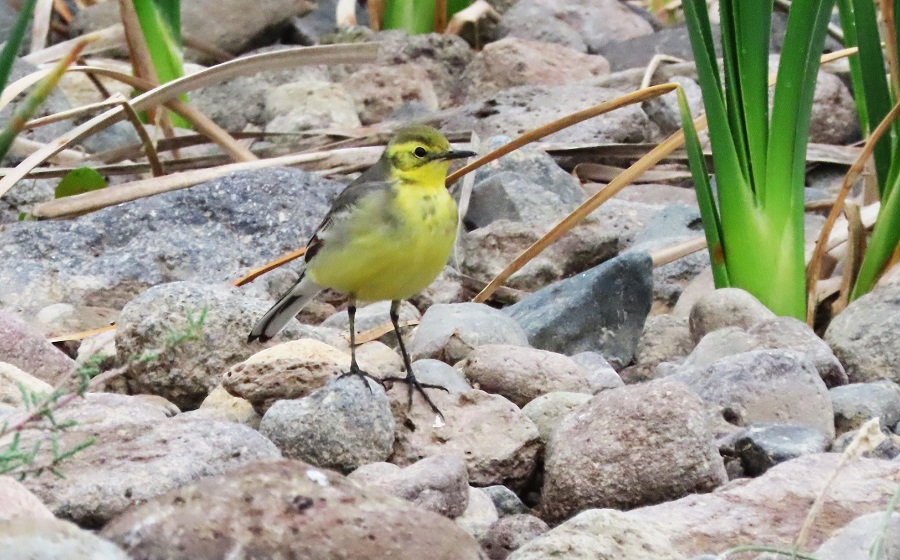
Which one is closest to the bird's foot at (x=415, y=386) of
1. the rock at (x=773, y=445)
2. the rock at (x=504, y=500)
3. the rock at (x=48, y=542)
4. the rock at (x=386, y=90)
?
the rock at (x=504, y=500)

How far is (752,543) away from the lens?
10.3 ft

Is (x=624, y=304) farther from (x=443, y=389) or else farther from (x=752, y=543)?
(x=752, y=543)

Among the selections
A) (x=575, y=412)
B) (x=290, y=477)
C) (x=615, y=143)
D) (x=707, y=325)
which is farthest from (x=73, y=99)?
(x=290, y=477)

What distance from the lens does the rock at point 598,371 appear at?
4.93m

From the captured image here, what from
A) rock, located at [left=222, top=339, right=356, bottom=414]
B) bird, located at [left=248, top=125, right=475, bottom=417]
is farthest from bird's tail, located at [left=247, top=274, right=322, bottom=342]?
rock, located at [left=222, top=339, right=356, bottom=414]

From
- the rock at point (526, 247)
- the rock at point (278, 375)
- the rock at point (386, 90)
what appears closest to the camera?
the rock at point (278, 375)

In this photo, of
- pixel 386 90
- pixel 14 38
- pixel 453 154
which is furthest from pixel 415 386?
pixel 386 90

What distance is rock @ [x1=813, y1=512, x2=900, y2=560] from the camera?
288 cm

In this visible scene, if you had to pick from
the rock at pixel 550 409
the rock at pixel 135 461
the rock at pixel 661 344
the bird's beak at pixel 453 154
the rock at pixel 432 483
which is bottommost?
the rock at pixel 661 344

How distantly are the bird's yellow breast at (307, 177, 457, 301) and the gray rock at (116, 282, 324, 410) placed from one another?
0.35 metres

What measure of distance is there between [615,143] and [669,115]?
70cm

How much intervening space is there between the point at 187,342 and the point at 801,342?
2183 mm

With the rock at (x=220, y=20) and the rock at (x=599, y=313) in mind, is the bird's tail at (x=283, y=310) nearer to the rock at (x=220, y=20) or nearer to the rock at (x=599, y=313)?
the rock at (x=599, y=313)

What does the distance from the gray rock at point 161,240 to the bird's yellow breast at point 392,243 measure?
57.2 inches
